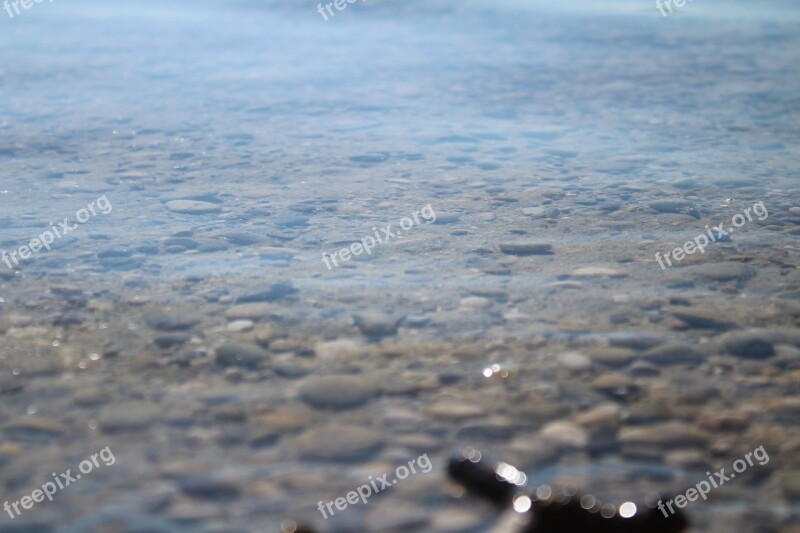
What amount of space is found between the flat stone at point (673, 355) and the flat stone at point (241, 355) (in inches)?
46.6

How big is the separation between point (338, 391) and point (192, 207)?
2127mm

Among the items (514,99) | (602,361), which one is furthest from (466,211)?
(514,99)

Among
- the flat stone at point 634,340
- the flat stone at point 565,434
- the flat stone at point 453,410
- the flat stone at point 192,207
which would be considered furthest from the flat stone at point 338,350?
the flat stone at point 192,207

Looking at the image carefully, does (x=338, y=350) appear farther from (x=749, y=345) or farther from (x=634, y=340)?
(x=749, y=345)

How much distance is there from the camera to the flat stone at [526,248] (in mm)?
3678

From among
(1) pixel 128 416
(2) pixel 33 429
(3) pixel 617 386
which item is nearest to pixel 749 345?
(3) pixel 617 386

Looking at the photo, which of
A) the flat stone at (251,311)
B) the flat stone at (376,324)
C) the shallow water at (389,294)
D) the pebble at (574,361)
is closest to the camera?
the shallow water at (389,294)

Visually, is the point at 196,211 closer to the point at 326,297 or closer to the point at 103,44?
the point at 326,297

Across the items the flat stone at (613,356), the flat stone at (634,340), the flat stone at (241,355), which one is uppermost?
the flat stone at (241,355)

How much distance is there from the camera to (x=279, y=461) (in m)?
2.15

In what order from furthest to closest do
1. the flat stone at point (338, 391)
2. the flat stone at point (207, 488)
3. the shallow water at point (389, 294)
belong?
1. the flat stone at point (338, 391)
2. the shallow water at point (389, 294)
3. the flat stone at point (207, 488)

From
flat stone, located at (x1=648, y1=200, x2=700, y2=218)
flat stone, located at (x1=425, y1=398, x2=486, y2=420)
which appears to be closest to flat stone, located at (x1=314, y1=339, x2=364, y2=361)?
flat stone, located at (x1=425, y1=398, x2=486, y2=420)

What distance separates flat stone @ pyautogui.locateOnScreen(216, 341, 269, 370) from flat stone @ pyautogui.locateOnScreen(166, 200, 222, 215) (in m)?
1.62

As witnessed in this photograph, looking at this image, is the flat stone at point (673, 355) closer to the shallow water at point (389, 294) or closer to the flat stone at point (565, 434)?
the shallow water at point (389, 294)
